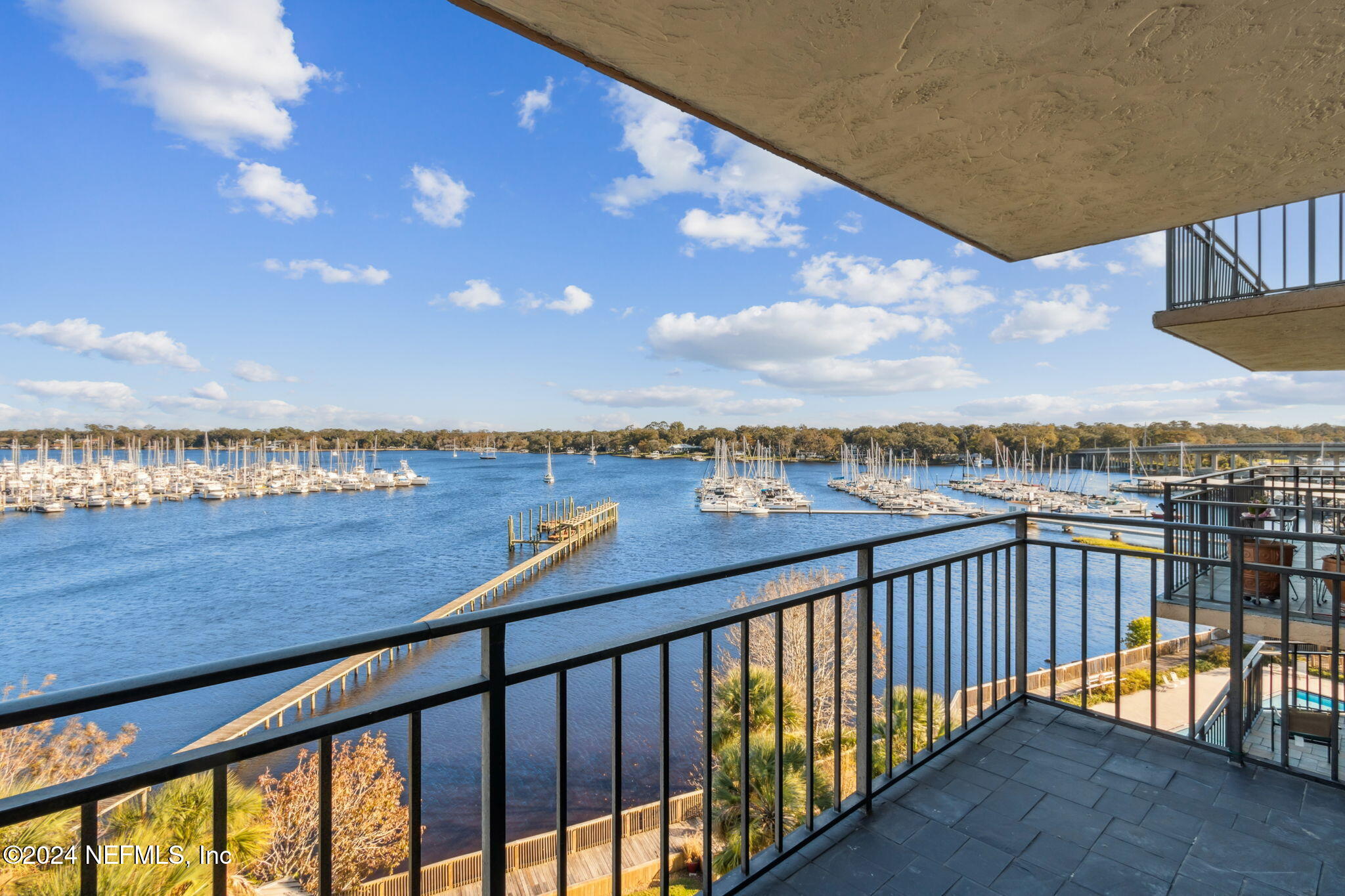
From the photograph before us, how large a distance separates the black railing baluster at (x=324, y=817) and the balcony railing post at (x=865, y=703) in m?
1.59

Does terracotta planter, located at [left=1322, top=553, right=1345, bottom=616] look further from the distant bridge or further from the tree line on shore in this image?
the tree line on shore

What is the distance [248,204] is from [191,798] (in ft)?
195

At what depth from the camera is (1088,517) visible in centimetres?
236

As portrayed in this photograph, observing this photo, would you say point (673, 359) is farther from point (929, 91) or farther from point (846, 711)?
point (929, 91)

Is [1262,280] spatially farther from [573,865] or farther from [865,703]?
[573,865]

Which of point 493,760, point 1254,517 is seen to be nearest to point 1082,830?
point 493,760

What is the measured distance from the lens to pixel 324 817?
3.21 feet

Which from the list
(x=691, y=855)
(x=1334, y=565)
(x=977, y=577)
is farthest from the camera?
(x=691, y=855)

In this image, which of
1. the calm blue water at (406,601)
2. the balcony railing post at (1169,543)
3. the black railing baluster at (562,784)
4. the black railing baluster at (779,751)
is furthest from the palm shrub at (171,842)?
the balcony railing post at (1169,543)

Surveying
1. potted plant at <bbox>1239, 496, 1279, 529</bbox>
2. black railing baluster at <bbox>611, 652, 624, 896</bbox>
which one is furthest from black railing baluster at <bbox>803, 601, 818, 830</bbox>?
potted plant at <bbox>1239, 496, 1279, 529</bbox>

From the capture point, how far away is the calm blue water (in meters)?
15.2

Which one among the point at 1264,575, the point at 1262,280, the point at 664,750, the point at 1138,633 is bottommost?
the point at 1138,633

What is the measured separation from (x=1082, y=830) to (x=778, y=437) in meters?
62.9

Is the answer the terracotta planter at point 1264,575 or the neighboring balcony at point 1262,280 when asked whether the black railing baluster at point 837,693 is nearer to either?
the neighboring balcony at point 1262,280
